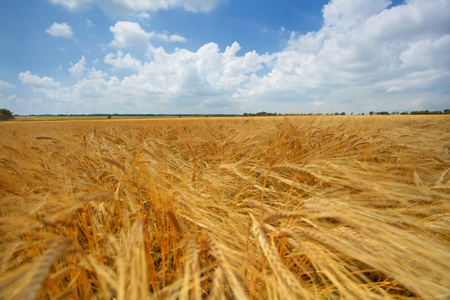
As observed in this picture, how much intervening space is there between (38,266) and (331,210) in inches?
27.7

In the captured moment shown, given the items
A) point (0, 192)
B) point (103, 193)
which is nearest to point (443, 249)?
point (103, 193)

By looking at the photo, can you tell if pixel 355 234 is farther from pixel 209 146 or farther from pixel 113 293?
pixel 209 146

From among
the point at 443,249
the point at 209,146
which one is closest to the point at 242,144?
the point at 209,146

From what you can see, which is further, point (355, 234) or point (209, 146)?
point (209, 146)

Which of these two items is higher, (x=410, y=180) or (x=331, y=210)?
(x=331, y=210)

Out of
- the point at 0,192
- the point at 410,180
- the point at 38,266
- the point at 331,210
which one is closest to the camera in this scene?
the point at 38,266

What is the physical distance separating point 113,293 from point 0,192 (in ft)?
2.10

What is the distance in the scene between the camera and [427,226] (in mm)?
825

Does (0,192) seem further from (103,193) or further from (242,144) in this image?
(242,144)

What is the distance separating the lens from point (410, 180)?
1.32 meters

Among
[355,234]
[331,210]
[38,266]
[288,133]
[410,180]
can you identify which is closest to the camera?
[38,266]

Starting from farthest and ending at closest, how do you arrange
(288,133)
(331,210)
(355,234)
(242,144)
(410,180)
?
(288,133) → (242,144) → (410,180) → (355,234) → (331,210)

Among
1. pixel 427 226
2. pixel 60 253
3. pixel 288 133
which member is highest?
pixel 288 133

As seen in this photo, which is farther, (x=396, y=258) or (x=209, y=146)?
(x=209, y=146)
